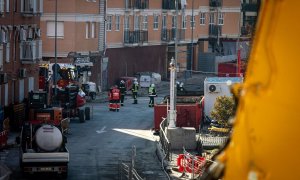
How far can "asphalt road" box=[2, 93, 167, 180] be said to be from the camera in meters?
27.4

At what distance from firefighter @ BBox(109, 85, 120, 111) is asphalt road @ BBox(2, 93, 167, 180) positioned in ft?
1.36

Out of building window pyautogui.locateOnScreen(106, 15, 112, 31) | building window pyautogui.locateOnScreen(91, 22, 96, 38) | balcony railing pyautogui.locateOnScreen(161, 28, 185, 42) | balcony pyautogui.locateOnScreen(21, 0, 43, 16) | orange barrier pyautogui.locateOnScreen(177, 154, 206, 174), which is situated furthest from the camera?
balcony railing pyautogui.locateOnScreen(161, 28, 185, 42)

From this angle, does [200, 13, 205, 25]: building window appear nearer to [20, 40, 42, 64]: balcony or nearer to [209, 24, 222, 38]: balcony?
[209, 24, 222, 38]: balcony

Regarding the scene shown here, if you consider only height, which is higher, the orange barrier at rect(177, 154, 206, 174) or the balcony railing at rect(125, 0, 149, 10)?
the balcony railing at rect(125, 0, 149, 10)

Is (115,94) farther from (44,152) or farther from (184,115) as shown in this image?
(44,152)

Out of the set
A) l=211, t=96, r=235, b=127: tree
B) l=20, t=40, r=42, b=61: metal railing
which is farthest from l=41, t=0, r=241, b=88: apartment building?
l=211, t=96, r=235, b=127: tree

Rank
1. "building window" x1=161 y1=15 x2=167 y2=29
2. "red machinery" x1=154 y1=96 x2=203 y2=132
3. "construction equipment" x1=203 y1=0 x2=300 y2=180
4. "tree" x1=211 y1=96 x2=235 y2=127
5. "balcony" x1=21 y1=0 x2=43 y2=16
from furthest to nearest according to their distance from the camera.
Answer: "building window" x1=161 y1=15 x2=167 y2=29 → "balcony" x1=21 y1=0 x2=43 y2=16 → "red machinery" x1=154 y1=96 x2=203 y2=132 → "tree" x1=211 y1=96 x2=235 y2=127 → "construction equipment" x1=203 y1=0 x2=300 y2=180

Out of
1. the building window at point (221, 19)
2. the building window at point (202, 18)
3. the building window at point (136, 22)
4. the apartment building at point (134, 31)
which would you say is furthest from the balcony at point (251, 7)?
the building window at point (221, 19)

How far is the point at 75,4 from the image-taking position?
195ft

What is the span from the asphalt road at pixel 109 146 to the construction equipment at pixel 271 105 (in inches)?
883

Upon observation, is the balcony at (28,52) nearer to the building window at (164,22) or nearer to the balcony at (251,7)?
the balcony at (251,7)

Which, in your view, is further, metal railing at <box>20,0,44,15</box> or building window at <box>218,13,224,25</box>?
building window at <box>218,13,224,25</box>

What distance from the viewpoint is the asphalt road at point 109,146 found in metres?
27.4

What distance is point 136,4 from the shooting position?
7019 cm
